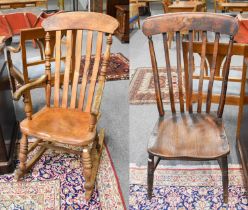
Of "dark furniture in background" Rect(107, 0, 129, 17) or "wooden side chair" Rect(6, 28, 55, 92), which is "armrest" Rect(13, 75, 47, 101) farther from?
"dark furniture in background" Rect(107, 0, 129, 17)

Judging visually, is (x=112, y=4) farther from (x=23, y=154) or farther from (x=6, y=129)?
(x=23, y=154)

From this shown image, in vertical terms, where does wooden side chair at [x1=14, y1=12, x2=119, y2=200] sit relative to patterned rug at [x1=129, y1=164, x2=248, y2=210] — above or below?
above

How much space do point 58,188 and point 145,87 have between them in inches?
71.9

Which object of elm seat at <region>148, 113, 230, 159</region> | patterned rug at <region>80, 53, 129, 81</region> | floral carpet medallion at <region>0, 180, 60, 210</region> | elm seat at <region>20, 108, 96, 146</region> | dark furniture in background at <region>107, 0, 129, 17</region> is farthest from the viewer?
dark furniture in background at <region>107, 0, 129, 17</region>

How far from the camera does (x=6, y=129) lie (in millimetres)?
2279

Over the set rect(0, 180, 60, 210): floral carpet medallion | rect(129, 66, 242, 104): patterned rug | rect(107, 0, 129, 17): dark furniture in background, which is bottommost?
rect(0, 180, 60, 210): floral carpet medallion

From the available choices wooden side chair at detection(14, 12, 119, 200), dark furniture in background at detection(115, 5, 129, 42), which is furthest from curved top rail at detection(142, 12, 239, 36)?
dark furniture in background at detection(115, 5, 129, 42)

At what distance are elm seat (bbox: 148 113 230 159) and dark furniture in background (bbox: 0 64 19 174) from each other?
1.05 metres

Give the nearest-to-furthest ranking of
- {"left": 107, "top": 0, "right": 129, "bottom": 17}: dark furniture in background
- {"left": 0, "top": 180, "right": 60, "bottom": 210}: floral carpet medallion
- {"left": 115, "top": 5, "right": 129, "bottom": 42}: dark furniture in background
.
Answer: {"left": 0, "top": 180, "right": 60, "bottom": 210}: floral carpet medallion, {"left": 115, "top": 5, "right": 129, "bottom": 42}: dark furniture in background, {"left": 107, "top": 0, "right": 129, "bottom": 17}: dark furniture in background

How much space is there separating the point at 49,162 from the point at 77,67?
0.74m

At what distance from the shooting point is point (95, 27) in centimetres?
201

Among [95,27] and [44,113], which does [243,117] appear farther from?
[44,113]

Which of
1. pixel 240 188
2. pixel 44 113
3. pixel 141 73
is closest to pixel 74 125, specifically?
pixel 44 113

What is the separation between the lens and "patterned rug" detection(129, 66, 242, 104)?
327 cm
